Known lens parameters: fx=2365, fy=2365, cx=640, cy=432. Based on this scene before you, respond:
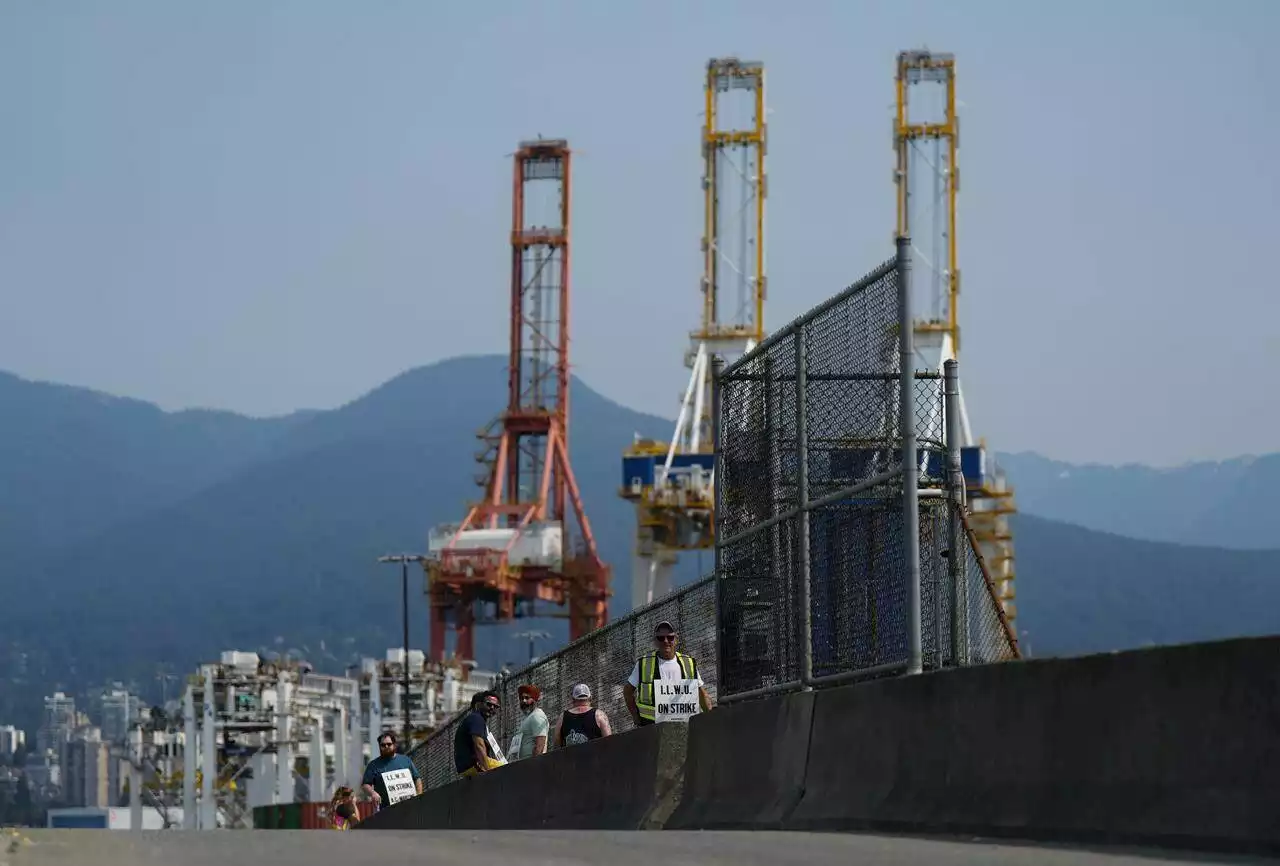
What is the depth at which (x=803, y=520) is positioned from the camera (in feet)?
40.3

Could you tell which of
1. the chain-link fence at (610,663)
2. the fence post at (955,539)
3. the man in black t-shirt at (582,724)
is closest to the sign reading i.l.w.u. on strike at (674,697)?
the chain-link fence at (610,663)

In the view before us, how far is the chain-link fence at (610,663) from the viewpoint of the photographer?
52.7 feet

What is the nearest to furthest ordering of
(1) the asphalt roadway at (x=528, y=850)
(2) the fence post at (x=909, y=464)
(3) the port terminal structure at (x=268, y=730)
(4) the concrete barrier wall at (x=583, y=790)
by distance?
1. (1) the asphalt roadway at (x=528, y=850)
2. (2) the fence post at (x=909, y=464)
3. (4) the concrete barrier wall at (x=583, y=790)
4. (3) the port terminal structure at (x=268, y=730)

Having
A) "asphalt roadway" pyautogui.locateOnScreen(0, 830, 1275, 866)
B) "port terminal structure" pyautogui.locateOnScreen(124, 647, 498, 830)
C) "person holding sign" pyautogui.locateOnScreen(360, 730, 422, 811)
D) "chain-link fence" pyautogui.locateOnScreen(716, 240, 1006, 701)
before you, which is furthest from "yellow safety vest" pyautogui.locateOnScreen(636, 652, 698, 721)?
"port terminal structure" pyautogui.locateOnScreen(124, 647, 498, 830)

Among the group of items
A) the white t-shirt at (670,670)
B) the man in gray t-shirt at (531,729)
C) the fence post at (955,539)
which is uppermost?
the fence post at (955,539)

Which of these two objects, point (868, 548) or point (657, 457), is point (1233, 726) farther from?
point (657, 457)

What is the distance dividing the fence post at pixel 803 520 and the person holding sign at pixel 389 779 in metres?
7.69

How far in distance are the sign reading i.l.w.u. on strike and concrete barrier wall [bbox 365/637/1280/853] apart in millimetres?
1457

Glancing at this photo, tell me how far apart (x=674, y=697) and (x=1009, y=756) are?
6.28 meters

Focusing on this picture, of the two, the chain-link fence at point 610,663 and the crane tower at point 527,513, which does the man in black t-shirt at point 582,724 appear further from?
the crane tower at point 527,513

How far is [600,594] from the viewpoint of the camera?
413 ft

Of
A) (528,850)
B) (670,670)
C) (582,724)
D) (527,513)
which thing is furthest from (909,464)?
(527,513)

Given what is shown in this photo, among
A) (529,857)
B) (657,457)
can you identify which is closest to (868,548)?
(529,857)

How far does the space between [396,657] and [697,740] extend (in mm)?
123522
